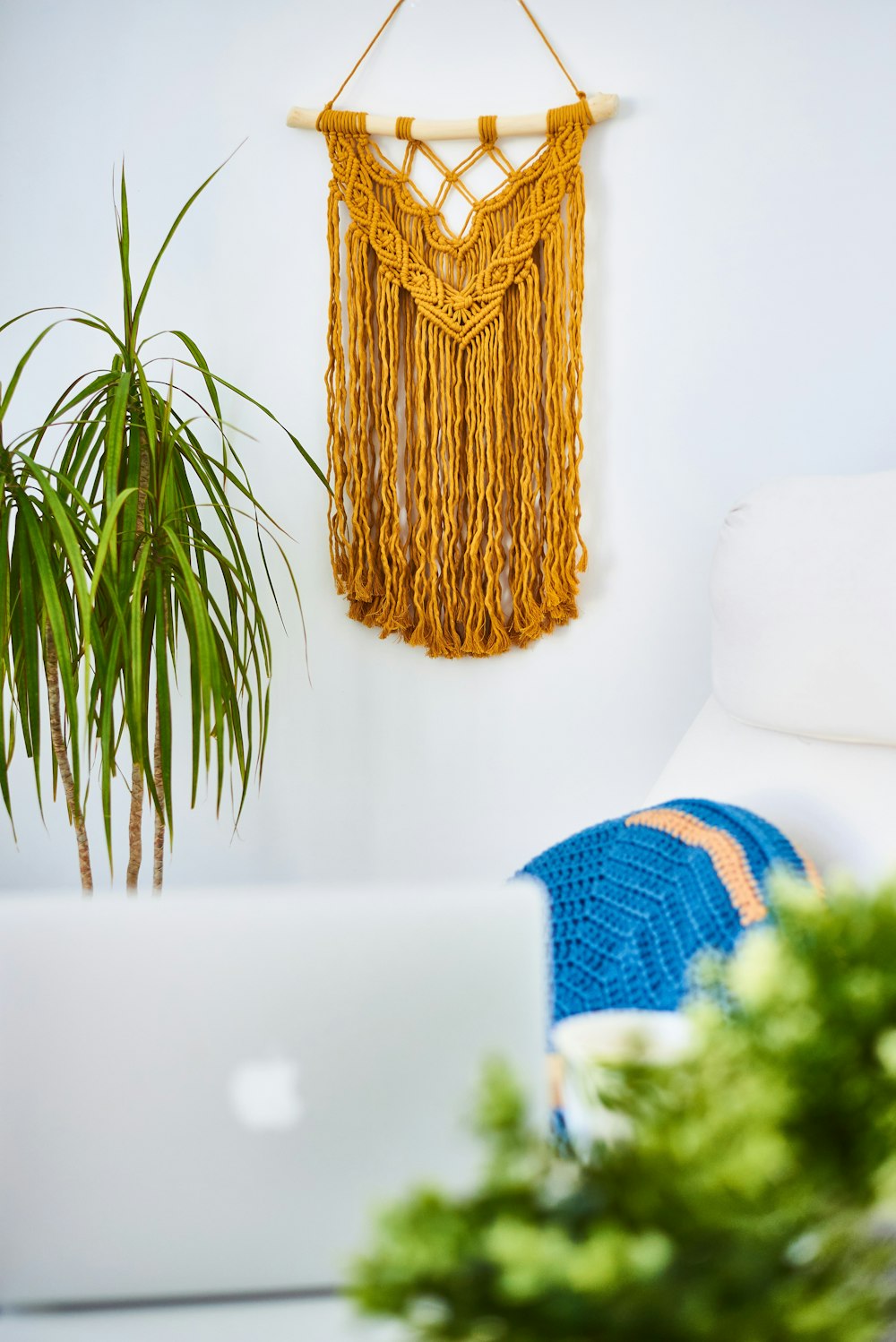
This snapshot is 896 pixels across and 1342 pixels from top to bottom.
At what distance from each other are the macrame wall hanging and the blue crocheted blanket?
2.38 ft

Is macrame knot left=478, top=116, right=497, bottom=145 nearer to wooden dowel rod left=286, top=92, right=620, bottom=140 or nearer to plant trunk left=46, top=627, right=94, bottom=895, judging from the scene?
wooden dowel rod left=286, top=92, right=620, bottom=140

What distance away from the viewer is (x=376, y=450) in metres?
1.81

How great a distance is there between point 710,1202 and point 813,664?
42.5 inches

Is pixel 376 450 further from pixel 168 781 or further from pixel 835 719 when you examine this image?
pixel 835 719

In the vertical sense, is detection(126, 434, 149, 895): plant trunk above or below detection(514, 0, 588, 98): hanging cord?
below

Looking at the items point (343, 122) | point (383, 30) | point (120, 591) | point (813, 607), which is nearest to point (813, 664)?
point (813, 607)

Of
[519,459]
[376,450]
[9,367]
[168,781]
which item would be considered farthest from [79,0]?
[168,781]

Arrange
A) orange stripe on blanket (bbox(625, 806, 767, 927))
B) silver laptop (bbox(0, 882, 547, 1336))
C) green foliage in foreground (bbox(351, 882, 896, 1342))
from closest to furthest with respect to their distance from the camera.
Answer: green foliage in foreground (bbox(351, 882, 896, 1342)) → silver laptop (bbox(0, 882, 547, 1336)) → orange stripe on blanket (bbox(625, 806, 767, 927))

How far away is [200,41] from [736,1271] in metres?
2.01

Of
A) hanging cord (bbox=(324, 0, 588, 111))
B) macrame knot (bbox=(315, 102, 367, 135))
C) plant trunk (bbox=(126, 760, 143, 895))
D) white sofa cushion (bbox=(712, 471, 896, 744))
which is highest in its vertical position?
hanging cord (bbox=(324, 0, 588, 111))

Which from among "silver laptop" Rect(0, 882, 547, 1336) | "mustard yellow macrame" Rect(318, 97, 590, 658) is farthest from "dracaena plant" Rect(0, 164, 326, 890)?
"silver laptop" Rect(0, 882, 547, 1336)

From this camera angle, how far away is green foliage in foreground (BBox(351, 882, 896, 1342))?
0.27m

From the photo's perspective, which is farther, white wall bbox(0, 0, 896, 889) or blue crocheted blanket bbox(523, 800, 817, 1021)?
white wall bbox(0, 0, 896, 889)

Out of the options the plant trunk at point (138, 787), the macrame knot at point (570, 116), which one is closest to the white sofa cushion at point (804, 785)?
the plant trunk at point (138, 787)
